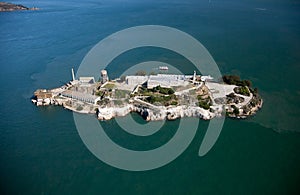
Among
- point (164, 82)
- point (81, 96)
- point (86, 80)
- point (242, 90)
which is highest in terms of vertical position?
point (164, 82)

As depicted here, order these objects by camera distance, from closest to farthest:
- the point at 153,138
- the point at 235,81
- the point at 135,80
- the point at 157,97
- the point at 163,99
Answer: the point at 153,138, the point at 163,99, the point at 157,97, the point at 135,80, the point at 235,81

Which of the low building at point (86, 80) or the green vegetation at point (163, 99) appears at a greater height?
the low building at point (86, 80)

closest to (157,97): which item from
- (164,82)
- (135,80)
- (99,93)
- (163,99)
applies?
(163,99)

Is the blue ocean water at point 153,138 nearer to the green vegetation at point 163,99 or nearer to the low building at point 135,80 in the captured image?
the green vegetation at point 163,99

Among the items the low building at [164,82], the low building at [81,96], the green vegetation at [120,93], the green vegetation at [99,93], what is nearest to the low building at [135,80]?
the low building at [164,82]

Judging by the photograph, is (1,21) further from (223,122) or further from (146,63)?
(223,122)

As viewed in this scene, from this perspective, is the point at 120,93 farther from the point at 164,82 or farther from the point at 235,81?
the point at 235,81

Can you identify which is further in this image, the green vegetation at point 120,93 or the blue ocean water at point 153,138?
the green vegetation at point 120,93

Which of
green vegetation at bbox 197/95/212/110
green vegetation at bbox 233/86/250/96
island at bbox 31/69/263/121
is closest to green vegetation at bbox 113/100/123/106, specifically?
island at bbox 31/69/263/121

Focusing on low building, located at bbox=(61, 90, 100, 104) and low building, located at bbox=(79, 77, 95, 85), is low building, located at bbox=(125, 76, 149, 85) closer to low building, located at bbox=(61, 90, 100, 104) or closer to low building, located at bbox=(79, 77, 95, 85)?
low building, located at bbox=(79, 77, 95, 85)
